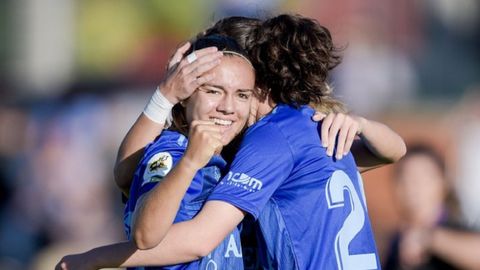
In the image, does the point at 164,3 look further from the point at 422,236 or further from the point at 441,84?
the point at 422,236

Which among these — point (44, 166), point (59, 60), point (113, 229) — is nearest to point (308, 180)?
point (113, 229)

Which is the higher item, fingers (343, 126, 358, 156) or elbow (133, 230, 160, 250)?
fingers (343, 126, 358, 156)

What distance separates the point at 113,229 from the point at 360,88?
104 inches

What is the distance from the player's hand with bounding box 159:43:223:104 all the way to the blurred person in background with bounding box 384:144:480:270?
8.50 ft

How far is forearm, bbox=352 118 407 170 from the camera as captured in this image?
15.0ft

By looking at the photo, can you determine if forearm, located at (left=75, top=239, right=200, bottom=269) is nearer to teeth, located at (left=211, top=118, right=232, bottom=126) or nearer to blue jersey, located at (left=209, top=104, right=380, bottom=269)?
blue jersey, located at (left=209, top=104, right=380, bottom=269)

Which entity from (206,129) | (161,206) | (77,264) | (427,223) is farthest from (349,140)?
(427,223)

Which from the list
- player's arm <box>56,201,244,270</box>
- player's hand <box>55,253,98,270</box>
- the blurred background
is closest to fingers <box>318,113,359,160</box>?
player's arm <box>56,201,244,270</box>

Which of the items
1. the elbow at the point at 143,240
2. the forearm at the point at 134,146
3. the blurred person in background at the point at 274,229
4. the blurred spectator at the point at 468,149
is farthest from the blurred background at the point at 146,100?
the elbow at the point at 143,240

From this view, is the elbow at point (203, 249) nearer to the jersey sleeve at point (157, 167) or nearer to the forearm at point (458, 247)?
the jersey sleeve at point (157, 167)

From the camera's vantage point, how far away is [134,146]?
448cm

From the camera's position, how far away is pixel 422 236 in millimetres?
6535

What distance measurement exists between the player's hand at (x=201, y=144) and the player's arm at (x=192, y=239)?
0.88 feet

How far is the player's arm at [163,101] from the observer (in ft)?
13.8
